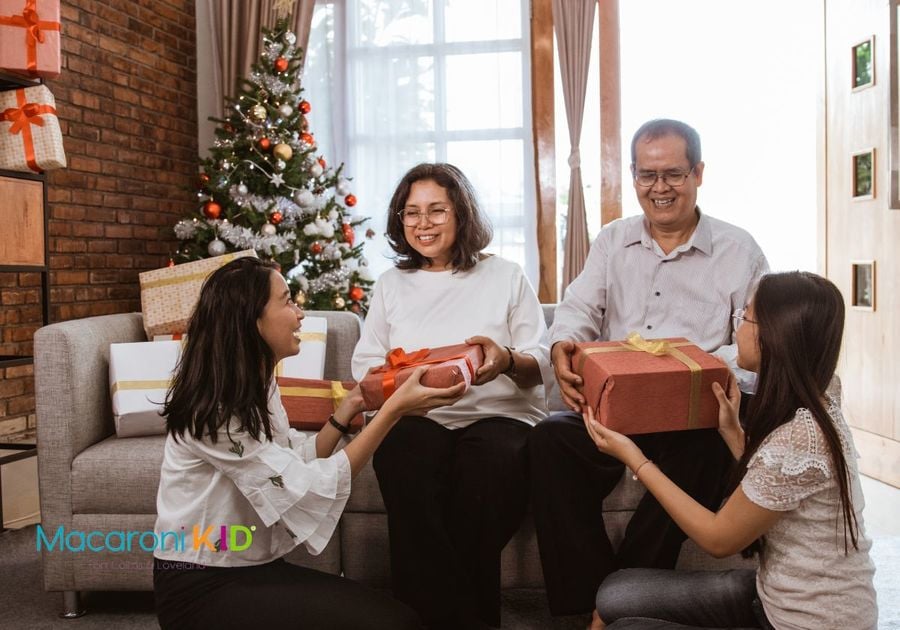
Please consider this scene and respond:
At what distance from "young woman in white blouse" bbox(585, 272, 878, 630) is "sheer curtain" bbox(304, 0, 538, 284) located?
3.08m

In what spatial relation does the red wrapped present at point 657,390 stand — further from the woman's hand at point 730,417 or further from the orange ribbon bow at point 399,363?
the orange ribbon bow at point 399,363

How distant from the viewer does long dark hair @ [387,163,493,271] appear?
2373 millimetres

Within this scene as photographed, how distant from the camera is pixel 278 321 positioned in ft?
5.13

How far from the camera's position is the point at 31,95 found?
2990mm

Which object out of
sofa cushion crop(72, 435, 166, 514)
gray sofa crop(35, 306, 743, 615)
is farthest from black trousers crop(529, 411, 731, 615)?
sofa cushion crop(72, 435, 166, 514)

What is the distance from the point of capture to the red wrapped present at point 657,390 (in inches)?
67.2

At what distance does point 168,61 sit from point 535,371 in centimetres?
327

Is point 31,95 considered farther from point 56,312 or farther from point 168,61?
point 168,61

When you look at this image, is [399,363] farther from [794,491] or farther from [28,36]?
[28,36]

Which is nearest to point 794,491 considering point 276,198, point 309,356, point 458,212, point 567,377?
point 567,377

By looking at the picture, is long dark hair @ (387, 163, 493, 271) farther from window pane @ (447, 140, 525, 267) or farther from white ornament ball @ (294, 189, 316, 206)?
window pane @ (447, 140, 525, 267)

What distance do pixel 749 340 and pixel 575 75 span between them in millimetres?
3130

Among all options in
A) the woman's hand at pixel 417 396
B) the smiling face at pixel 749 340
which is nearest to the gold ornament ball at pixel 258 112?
the woman's hand at pixel 417 396

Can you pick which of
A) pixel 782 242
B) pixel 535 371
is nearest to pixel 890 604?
pixel 535 371
